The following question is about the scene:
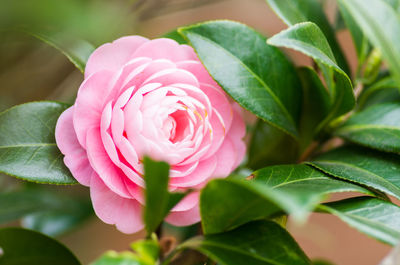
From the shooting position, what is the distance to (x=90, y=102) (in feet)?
1.48

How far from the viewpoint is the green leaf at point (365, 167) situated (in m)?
0.46

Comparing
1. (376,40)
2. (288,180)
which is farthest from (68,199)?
(376,40)

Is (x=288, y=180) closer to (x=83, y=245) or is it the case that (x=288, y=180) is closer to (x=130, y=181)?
(x=130, y=181)

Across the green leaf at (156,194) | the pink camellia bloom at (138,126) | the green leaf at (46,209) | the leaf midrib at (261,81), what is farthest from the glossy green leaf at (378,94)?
the green leaf at (46,209)

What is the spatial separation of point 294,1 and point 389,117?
189 millimetres

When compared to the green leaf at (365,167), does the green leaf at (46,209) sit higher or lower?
lower

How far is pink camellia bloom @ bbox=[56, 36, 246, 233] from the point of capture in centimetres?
44

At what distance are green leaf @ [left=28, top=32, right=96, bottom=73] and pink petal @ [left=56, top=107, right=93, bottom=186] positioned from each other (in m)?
0.07

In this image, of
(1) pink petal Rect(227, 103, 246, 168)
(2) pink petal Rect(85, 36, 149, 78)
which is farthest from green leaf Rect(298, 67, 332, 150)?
(2) pink petal Rect(85, 36, 149, 78)

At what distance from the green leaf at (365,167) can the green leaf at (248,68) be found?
0.07 m

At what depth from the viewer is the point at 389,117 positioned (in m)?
0.55

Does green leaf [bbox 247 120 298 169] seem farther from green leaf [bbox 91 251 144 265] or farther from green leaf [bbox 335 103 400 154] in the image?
green leaf [bbox 91 251 144 265]

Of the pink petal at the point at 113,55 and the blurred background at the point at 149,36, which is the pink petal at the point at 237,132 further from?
the blurred background at the point at 149,36

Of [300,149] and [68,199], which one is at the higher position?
[300,149]
